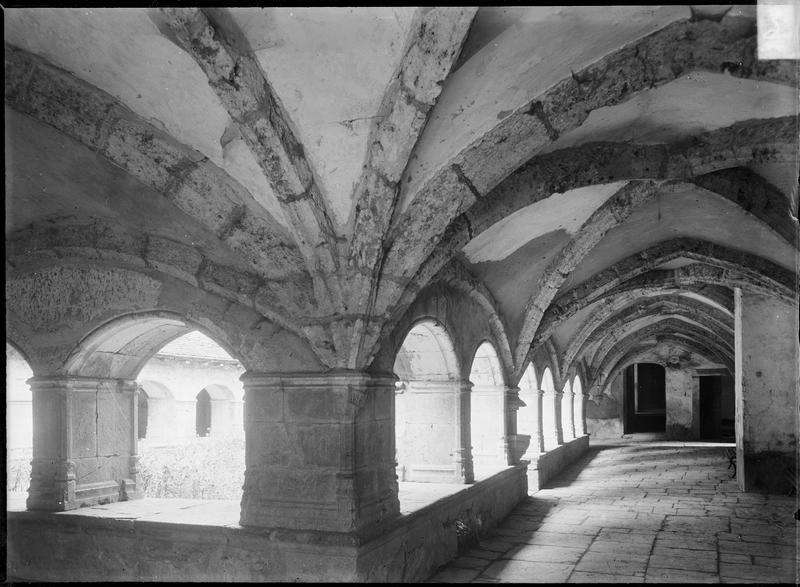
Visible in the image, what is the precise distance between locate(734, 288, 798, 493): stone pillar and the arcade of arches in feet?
10.3

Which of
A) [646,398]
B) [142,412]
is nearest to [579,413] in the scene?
[646,398]

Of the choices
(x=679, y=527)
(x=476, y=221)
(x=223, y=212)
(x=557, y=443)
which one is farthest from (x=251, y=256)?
(x=557, y=443)

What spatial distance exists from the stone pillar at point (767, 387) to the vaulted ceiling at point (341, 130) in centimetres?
359

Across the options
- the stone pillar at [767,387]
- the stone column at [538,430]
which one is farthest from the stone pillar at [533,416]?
the stone pillar at [767,387]

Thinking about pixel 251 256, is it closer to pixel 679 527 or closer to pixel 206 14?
pixel 206 14

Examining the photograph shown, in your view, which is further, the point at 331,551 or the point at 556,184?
the point at 556,184

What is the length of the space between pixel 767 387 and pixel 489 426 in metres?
3.87

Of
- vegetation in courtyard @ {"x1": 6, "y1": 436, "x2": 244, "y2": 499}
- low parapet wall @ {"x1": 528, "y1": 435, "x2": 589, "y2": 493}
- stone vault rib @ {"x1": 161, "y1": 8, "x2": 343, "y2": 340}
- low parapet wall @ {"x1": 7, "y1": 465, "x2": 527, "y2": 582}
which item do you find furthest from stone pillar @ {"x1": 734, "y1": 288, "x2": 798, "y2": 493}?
stone vault rib @ {"x1": 161, "y1": 8, "x2": 343, "y2": 340}

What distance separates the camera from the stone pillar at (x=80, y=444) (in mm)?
5637

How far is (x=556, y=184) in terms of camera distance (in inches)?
223

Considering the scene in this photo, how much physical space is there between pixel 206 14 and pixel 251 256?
1756mm

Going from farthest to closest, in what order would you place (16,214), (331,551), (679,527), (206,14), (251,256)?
(679,527)
(16,214)
(251,256)
(331,551)
(206,14)

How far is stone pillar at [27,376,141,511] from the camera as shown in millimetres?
5637

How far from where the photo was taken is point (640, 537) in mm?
7008
